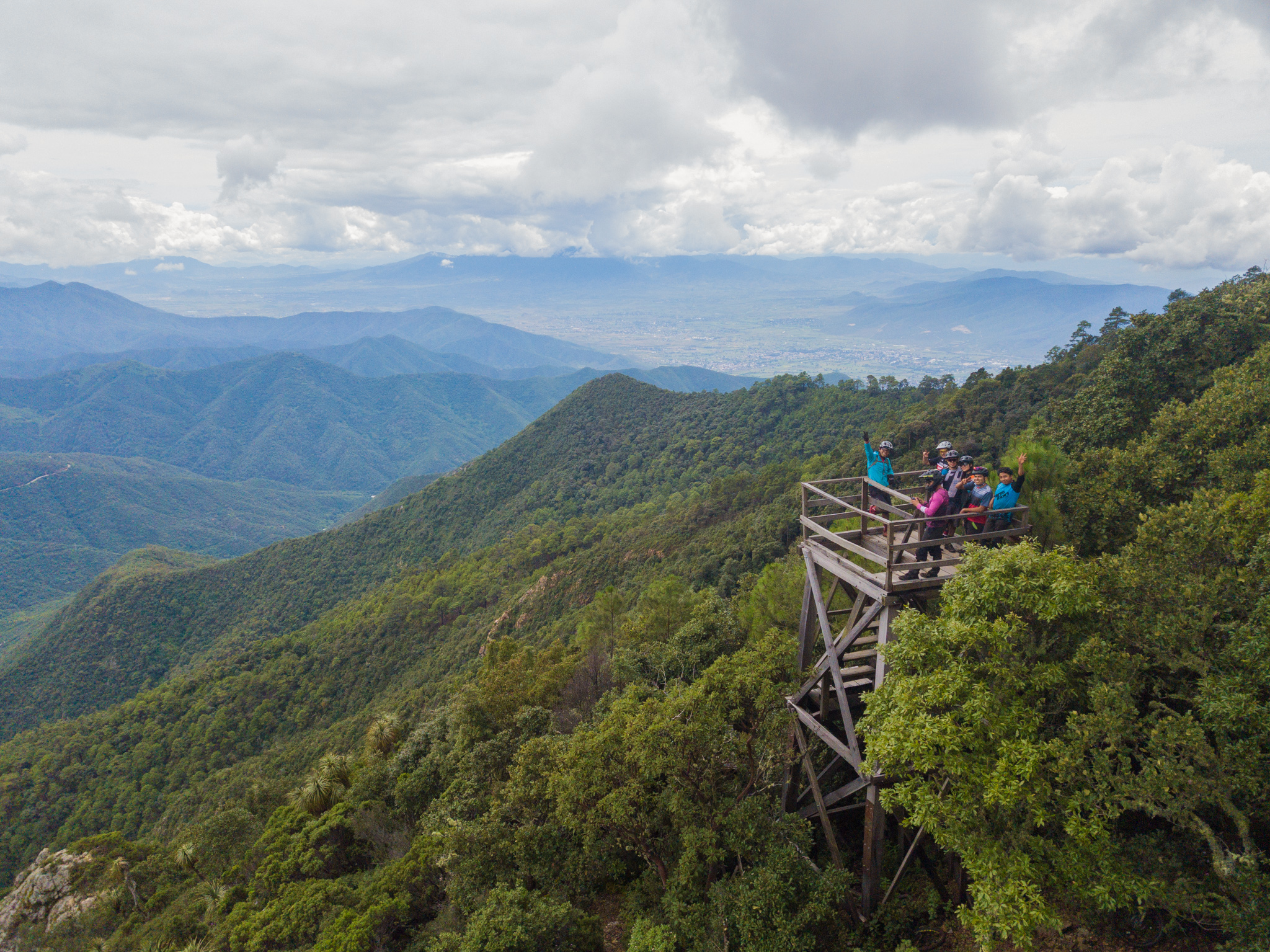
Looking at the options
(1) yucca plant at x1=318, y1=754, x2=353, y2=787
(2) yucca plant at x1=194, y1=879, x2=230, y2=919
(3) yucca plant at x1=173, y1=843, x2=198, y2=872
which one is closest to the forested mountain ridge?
(1) yucca plant at x1=318, y1=754, x2=353, y2=787

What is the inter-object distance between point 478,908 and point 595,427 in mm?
113159

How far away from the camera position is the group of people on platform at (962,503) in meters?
10.5

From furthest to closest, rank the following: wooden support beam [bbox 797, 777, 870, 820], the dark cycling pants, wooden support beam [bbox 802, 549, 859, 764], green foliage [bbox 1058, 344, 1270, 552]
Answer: green foliage [bbox 1058, 344, 1270, 552] → wooden support beam [bbox 797, 777, 870, 820] → wooden support beam [bbox 802, 549, 859, 764] → the dark cycling pants

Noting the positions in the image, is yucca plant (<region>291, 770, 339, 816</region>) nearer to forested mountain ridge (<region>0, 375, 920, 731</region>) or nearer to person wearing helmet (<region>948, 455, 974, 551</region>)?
person wearing helmet (<region>948, 455, 974, 551</region>)

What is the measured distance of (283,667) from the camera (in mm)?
67750

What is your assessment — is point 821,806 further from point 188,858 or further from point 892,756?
point 188,858

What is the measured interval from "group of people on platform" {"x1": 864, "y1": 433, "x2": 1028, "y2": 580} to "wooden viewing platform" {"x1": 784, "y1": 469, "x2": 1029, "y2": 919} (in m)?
0.12

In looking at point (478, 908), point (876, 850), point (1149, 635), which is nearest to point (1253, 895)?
point (1149, 635)

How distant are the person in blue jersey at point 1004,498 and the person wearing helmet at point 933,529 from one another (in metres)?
0.75

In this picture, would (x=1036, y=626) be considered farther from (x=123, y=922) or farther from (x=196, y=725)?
(x=196, y=725)

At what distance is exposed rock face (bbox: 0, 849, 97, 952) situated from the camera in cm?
2461

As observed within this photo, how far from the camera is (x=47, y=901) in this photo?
25656 millimetres

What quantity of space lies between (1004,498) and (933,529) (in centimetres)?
128

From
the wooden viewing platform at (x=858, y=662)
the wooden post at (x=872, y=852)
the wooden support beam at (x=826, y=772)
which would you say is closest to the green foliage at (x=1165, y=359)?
the wooden viewing platform at (x=858, y=662)
